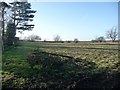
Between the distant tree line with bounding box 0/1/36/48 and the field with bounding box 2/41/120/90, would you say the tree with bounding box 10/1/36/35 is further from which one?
the field with bounding box 2/41/120/90

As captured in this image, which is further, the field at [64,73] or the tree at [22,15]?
the tree at [22,15]

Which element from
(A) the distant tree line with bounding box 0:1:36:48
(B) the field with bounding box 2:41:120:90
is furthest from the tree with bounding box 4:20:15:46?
(B) the field with bounding box 2:41:120:90

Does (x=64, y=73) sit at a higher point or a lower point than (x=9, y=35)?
lower

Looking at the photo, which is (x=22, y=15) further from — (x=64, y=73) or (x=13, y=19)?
(x=64, y=73)

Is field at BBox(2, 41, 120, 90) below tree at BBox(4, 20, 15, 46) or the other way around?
below

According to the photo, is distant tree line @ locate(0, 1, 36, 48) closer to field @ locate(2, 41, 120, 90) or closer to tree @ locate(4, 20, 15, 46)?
tree @ locate(4, 20, 15, 46)

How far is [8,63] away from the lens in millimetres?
11555

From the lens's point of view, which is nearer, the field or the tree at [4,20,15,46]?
the field

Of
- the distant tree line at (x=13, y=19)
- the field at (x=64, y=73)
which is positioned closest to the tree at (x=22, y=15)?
the distant tree line at (x=13, y=19)

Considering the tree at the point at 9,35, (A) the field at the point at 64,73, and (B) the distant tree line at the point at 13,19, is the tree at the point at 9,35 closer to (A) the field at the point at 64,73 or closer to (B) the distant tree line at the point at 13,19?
(B) the distant tree line at the point at 13,19

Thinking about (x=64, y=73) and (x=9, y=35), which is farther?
(x=9, y=35)

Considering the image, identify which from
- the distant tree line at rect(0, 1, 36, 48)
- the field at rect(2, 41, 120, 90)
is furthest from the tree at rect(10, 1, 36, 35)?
the field at rect(2, 41, 120, 90)

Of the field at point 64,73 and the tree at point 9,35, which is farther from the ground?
the tree at point 9,35

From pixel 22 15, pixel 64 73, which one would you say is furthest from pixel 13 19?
pixel 64 73
